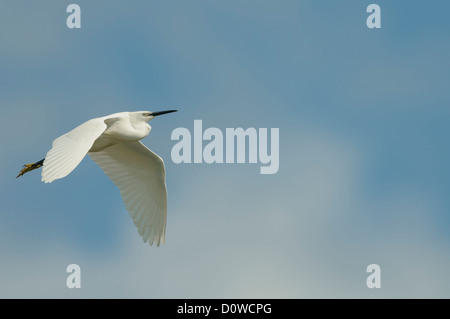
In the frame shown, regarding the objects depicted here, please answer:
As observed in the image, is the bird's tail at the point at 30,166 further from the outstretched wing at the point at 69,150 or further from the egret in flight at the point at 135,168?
the outstretched wing at the point at 69,150

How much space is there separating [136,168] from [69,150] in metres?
2.98

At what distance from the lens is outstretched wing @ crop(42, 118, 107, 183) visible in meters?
8.85

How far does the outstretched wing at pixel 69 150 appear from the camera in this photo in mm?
8852

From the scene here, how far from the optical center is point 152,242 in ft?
39.3

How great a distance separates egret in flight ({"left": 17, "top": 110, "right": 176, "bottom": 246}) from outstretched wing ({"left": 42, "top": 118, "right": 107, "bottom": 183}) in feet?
3.16

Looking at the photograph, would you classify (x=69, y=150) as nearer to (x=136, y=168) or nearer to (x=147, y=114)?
(x=147, y=114)

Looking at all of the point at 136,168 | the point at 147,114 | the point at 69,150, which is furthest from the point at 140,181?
the point at 69,150

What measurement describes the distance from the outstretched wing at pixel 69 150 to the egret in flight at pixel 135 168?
0.96 metres

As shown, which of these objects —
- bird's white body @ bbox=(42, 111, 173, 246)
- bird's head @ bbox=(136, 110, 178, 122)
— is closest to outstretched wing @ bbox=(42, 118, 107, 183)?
bird's white body @ bbox=(42, 111, 173, 246)

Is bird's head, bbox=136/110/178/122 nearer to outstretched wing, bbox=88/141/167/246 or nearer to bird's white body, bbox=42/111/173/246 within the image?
bird's white body, bbox=42/111/173/246

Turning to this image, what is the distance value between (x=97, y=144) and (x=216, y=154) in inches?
85.8

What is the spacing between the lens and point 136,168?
12.2 meters

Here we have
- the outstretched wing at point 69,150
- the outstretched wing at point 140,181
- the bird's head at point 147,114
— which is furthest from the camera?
the outstretched wing at point 140,181

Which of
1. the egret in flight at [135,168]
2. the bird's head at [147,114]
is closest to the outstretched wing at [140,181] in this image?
the egret in flight at [135,168]
